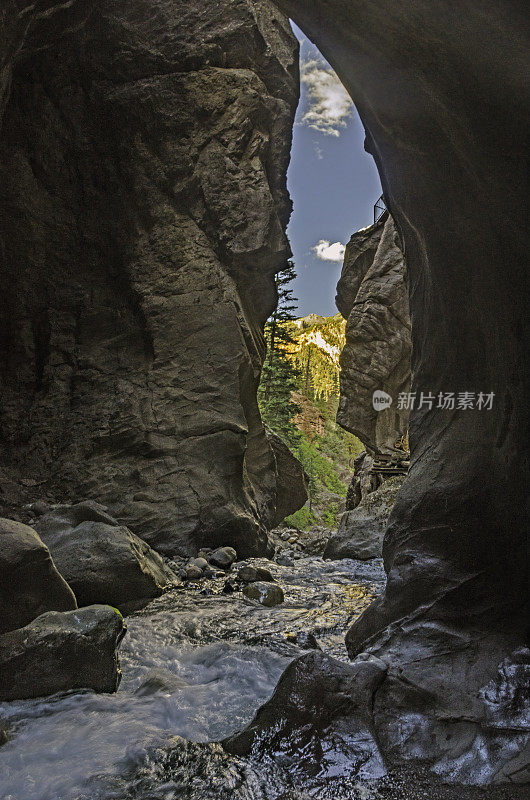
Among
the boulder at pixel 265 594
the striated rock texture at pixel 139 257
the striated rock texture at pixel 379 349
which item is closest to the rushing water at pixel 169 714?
the boulder at pixel 265 594

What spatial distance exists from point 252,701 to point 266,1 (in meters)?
15.7

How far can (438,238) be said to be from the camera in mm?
4227

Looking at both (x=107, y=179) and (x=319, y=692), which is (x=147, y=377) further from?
(x=319, y=692)

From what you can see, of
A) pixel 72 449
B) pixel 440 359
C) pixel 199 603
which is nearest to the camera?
pixel 440 359

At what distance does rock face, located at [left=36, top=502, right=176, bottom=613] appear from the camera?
503 centimetres

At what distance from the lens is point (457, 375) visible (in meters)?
4.31

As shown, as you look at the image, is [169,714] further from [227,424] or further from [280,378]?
[280,378]

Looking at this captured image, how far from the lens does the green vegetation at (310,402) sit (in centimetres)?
2539

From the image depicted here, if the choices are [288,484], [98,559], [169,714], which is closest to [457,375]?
[169,714]

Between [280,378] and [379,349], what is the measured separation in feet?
21.5

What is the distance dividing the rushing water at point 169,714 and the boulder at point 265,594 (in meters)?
0.32

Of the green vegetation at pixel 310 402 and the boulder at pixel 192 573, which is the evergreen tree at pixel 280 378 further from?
the boulder at pixel 192 573

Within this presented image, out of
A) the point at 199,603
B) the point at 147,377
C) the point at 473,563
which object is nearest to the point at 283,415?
the point at 147,377

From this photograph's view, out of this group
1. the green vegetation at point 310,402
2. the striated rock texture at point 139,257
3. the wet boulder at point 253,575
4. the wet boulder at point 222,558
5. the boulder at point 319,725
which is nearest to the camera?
the boulder at point 319,725
